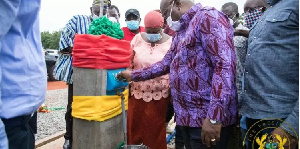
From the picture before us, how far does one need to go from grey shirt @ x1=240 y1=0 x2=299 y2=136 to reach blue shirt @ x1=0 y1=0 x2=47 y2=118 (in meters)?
1.17

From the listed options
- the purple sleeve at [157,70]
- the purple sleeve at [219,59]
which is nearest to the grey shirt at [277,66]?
the purple sleeve at [219,59]

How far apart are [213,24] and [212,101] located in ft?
1.64

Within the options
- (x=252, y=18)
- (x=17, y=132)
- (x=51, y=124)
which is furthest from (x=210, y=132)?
(x=51, y=124)

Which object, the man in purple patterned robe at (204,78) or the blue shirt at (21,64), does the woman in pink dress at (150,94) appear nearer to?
the man in purple patterned robe at (204,78)

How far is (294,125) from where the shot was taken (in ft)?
4.71

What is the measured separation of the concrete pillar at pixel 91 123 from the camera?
2.79 m

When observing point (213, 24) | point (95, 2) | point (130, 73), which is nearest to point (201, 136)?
point (213, 24)

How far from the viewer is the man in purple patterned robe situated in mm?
1869

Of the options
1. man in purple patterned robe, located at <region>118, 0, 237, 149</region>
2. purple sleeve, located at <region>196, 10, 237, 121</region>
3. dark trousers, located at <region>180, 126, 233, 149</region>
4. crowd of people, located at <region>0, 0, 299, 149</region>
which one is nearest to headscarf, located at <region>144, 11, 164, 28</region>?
crowd of people, located at <region>0, 0, 299, 149</region>

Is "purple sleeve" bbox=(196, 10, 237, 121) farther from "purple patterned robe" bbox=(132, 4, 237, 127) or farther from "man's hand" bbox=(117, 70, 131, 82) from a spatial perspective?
"man's hand" bbox=(117, 70, 131, 82)

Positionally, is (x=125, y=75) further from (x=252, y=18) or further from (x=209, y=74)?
(x=252, y=18)

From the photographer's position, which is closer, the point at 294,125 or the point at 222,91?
the point at 294,125

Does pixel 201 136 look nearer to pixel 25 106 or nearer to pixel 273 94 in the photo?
pixel 273 94

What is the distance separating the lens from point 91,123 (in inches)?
112
